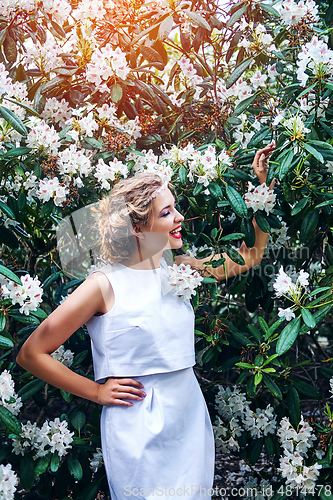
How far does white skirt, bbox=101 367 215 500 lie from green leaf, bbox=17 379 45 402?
446 mm

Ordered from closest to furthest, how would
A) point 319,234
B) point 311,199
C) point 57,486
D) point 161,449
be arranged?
1. point 161,449
2. point 311,199
3. point 57,486
4. point 319,234

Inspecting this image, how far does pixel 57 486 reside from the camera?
166cm

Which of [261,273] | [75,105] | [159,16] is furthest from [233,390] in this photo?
[159,16]

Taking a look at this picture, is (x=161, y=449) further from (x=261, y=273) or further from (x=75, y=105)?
(x=75, y=105)

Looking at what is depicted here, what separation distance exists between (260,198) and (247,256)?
24 centimetres

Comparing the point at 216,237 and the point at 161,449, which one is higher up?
the point at 216,237

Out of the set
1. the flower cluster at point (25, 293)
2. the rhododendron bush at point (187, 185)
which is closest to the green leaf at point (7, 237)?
the rhododendron bush at point (187, 185)

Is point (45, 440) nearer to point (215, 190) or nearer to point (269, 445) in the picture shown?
point (269, 445)

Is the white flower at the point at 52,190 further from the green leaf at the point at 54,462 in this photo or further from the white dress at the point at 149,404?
the green leaf at the point at 54,462

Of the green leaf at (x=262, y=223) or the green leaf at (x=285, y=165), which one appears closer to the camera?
the green leaf at (x=285, y=165)

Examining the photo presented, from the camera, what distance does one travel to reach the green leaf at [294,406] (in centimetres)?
166

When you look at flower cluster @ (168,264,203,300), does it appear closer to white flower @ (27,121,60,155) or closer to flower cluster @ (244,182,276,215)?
flower cluster @ (244,182,276,215)

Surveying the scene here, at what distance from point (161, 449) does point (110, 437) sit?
16cm

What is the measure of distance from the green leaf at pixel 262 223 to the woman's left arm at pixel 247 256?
39mm
